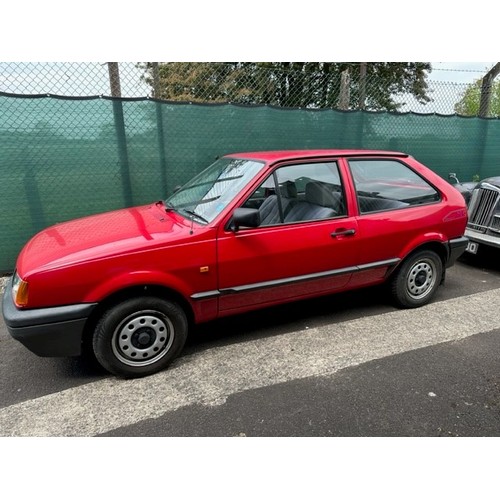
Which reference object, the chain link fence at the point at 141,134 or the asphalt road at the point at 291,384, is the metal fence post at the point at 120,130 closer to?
the chain link fence at the point at 141,134

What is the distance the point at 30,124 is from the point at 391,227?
4.32 meters

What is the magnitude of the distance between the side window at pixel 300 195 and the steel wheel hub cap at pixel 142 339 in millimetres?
1182

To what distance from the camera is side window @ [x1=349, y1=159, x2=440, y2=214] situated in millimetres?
3432

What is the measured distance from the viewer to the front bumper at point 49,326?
7.77 feet

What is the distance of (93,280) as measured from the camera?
2441 millimetres

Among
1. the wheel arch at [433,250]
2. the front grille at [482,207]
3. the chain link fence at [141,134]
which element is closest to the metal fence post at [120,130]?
the chain link fence at [141,134]

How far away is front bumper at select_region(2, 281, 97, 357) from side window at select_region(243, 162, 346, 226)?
1569 millimetres

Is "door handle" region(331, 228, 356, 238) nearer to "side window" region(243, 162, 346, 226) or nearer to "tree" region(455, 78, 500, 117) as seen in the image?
"side window" region(243, 162, 346, 226)

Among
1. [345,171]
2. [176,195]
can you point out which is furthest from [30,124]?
[345,171]

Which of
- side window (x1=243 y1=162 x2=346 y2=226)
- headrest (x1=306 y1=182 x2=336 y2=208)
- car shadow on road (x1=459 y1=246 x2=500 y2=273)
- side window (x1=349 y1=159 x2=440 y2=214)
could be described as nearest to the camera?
side window (x1=243 y1=162 x2=346 y2=226)

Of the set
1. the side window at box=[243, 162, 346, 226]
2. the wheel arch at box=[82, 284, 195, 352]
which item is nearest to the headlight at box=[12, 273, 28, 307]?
the wheel arch at box=[82, 284, 195, 352]

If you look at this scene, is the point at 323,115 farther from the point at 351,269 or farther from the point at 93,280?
the point at 93,280

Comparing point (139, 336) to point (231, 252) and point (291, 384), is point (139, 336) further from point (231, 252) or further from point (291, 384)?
point (291, 384)

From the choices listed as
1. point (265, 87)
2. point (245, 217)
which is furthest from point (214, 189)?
point (265, 87)
